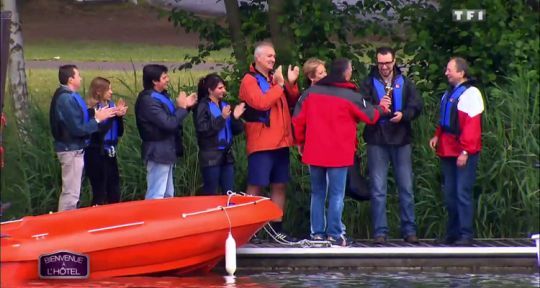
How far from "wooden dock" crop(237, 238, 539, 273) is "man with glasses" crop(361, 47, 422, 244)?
48 cm

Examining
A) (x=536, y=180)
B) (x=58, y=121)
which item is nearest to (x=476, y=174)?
(x=536, y=180)

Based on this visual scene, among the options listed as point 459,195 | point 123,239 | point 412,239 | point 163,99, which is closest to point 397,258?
point 412,239

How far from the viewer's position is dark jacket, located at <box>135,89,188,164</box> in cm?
1422

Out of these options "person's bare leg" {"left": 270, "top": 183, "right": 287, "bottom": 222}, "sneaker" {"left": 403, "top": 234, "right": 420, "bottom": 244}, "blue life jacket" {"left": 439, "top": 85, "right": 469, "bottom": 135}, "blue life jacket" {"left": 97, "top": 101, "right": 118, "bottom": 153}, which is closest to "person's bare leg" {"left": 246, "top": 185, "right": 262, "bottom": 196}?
"person's bare leg" {"left": 270, "top": 183, "right": 287, "bottom": 222}

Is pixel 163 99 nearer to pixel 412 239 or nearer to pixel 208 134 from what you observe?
pixel 208 134

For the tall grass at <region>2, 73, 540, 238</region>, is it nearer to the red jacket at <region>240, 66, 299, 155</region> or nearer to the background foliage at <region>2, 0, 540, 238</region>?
the background foliage at <region>2, 0, 540, 238</region>

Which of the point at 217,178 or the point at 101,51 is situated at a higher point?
the point at 101,51

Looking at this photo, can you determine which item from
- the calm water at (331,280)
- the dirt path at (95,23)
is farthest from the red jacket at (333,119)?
the dirt path at (95,23)

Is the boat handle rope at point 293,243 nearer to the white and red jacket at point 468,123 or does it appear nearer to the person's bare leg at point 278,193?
the person's bare leg at point 278,193

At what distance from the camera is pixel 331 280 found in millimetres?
13375

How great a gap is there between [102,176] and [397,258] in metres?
2.79

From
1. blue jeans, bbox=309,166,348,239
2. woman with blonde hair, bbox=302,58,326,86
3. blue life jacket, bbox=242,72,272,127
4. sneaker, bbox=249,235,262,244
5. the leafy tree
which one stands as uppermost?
the leafy tree

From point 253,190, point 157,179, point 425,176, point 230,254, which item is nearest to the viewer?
point 230,254

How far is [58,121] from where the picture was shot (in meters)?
14.4
